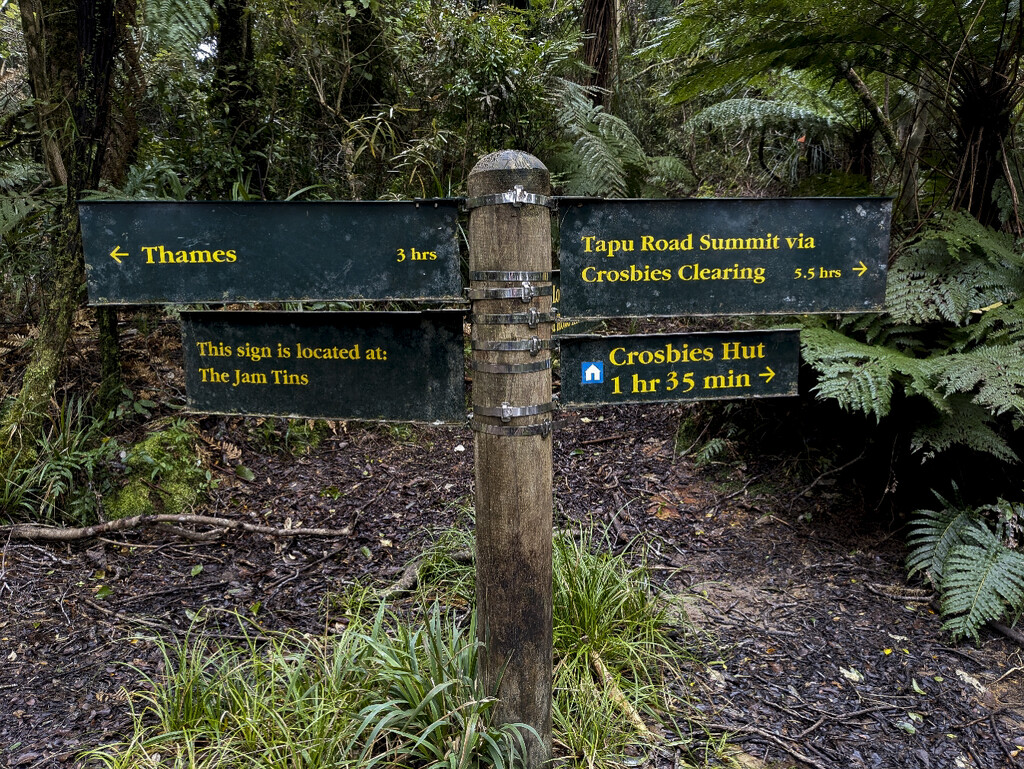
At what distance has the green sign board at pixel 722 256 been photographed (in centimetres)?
185

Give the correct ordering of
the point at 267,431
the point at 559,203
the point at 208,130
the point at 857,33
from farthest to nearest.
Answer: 1. the point at 208,130
2. the point at 267,431
3. the point at 857,33
4. the point at 559,203

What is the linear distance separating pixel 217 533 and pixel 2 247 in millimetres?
2408

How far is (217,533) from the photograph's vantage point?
3.58m

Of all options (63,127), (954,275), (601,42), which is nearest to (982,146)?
(954,275)

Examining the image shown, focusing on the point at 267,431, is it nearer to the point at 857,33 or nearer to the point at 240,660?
the point at 240,660

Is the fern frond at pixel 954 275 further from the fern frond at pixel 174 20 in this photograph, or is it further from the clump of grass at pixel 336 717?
the fern frond at pixel 174 20

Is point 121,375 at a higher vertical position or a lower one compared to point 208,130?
lower

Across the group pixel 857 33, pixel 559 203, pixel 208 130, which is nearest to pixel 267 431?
pixel 208 130

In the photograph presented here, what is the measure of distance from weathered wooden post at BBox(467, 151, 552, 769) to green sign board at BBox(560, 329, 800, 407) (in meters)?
0.11

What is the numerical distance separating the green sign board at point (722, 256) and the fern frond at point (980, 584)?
164 cm

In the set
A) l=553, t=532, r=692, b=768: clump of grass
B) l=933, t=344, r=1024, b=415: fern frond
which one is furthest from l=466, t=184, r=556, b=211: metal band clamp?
l=933, t=344, r=1024, b=415: fern frond

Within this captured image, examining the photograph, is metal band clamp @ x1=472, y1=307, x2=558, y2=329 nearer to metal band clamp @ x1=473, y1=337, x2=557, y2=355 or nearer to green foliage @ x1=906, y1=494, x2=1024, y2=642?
metal band clamp @ x1=473, y1=337, x2=557, y2=355

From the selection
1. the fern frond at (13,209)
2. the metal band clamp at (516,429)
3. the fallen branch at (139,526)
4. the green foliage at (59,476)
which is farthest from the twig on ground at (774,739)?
the fern frond at (13,209)

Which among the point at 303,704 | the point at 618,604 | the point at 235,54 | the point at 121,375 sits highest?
the point at 235,54
